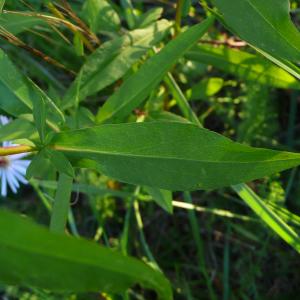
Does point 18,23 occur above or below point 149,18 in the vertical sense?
below

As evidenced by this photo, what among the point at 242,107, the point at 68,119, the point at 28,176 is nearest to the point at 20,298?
the point at 68,119

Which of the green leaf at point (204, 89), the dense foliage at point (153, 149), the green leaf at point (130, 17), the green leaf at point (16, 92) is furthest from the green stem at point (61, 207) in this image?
the green leaf at point (204, 89)

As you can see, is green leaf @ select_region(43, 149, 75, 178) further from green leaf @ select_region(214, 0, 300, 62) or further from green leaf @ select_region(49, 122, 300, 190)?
green leaf @ select_region(214, 0, 300, 62)

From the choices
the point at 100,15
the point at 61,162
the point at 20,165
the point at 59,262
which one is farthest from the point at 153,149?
the point at 20,165

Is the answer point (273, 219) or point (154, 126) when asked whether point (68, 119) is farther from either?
point (273, 219)

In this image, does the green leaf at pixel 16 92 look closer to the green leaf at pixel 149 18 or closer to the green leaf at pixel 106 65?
the green leaf at pixel 106 65

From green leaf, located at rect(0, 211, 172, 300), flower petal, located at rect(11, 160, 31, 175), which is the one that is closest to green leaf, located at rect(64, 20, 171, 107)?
flower petal, located at rect(11, 160, 31, 175)

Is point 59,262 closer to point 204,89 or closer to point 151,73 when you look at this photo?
point 151,73
